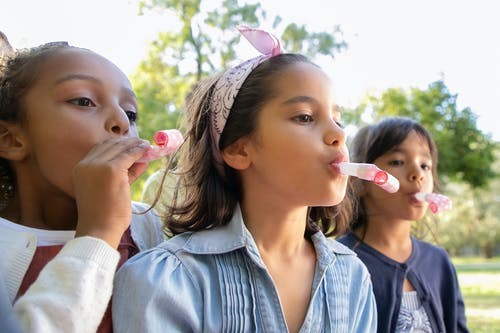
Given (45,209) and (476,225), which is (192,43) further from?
(476,225)

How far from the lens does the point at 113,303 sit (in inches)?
46.8

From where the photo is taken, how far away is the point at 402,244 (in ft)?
7.31

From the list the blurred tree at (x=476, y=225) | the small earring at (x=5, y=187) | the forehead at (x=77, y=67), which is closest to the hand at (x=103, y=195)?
the forehead at (x=77, y=67)

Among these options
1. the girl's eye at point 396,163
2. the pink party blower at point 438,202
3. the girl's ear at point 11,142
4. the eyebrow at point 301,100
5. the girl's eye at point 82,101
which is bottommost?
the pink party blower at point 438,202

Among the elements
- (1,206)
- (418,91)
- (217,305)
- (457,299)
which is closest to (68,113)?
(1,206)

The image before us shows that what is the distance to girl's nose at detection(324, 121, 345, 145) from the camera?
1345 millimetres

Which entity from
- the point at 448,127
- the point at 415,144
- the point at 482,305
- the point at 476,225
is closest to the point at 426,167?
the point at 415,144

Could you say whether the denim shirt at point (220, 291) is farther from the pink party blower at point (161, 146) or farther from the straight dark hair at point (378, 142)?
the straight dark hair at point (378, 142)

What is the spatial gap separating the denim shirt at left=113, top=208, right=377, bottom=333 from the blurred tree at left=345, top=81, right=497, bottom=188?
8860mm

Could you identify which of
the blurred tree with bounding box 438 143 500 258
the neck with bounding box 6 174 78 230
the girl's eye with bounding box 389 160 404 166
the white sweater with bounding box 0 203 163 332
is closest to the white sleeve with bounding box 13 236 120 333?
the white sweater with bounding box 0 203 163 332

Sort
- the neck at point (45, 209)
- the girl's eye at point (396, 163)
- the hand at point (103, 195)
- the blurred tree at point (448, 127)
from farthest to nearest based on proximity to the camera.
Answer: the blurred tree at point (448, 127), the girl's eye at point (396, 163), the neck at point (45, 209), the hand at point (103, 195)

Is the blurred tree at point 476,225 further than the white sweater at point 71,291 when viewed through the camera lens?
Yes

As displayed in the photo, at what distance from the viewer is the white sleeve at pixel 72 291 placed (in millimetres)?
928

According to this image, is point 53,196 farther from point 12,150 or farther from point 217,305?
point 217,305
